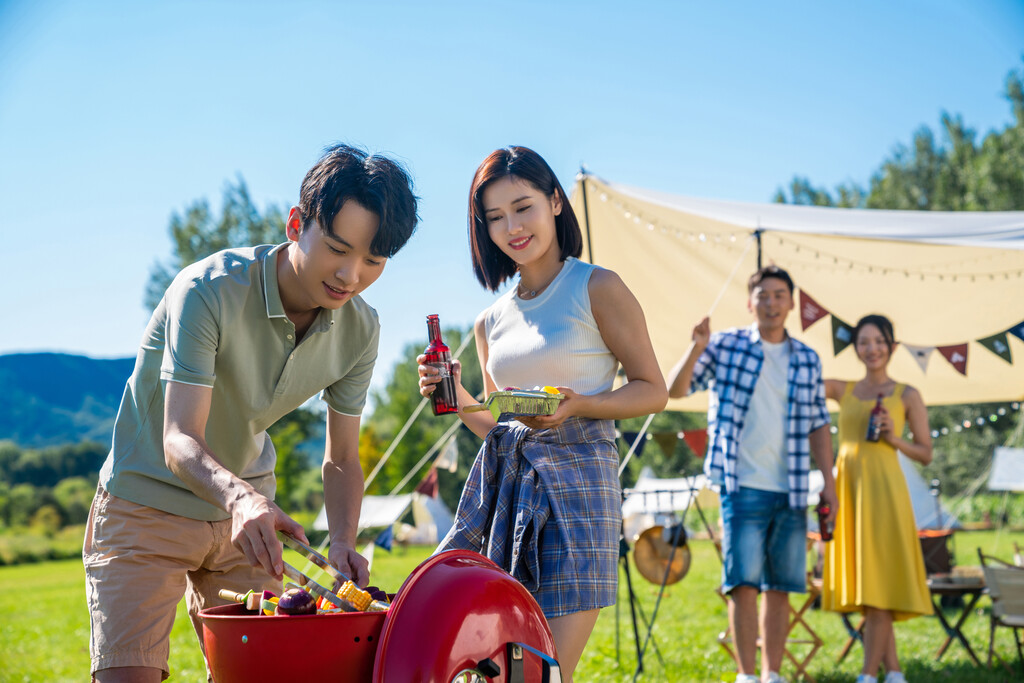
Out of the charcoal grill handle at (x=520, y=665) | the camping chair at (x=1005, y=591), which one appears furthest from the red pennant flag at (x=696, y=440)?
the charcoal grill handle at (x=520, y=665)

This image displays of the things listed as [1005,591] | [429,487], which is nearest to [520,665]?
[1005,591]

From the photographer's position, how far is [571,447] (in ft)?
6.92

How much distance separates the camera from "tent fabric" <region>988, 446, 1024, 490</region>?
10.2m

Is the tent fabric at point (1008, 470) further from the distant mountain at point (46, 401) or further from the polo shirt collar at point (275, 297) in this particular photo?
the distant mountain at point (46, 401)

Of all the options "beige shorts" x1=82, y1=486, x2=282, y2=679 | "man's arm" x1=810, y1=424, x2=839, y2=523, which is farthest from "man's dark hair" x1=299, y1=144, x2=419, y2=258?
"man's arm" x1=810, y1=424, x2=839, y2=523

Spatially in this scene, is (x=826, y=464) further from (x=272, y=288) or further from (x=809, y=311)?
(x=272, y=288)

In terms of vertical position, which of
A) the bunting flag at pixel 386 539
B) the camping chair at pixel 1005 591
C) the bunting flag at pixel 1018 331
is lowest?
the camping chair at pixel 1005 591

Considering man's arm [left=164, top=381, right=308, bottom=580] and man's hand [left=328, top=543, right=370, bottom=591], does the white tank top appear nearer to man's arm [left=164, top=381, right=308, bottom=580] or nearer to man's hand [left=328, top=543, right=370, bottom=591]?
man's hand [left=328, top=543, right=370, bottom=591]

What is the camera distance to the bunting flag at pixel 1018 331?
19.3 feet

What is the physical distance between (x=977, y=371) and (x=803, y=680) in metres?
3.17

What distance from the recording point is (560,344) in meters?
2.15

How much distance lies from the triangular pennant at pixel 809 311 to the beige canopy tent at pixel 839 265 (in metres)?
0.01

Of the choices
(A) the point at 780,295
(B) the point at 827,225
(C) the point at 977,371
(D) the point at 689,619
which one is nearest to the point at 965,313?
(C) the point at 977,371

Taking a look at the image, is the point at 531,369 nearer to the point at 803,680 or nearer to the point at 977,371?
the point at 803,680
